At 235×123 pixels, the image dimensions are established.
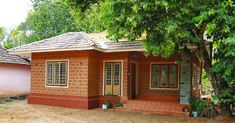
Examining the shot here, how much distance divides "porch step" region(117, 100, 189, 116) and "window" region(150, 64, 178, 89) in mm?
2033

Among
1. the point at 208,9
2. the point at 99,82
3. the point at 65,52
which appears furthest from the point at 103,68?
the point at 208,9

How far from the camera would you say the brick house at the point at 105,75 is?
13484 millimetres

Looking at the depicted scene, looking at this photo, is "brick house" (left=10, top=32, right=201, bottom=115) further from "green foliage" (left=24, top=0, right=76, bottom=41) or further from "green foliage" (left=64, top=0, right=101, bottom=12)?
"green foliage" (left=24, top=0, right=76, bottom=41)

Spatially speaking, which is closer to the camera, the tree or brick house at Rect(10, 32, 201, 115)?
the tree

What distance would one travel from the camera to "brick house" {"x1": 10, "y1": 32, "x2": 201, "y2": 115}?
1348 centimetres

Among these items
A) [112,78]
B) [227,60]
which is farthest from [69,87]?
[227,60]

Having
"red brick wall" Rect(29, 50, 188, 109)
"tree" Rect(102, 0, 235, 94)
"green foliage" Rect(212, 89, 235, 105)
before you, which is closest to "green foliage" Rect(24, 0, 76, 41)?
"red brick wall" Rect(29, 50, 188, 109)

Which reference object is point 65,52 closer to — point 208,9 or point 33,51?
point 33,51

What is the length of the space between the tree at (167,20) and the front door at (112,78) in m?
4.74


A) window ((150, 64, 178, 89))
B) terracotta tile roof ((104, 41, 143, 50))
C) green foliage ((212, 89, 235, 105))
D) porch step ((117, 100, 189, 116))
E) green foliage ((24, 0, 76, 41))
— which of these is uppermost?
green foliage ((24, 0, 76, 41))

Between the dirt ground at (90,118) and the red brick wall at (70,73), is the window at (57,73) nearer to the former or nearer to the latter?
the red brick wall at (70,73)

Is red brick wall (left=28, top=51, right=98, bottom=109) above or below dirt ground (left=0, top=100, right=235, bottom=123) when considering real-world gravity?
above

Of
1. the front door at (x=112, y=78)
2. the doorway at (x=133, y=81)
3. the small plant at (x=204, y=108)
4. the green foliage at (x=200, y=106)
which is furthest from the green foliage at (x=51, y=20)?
the small plant at (x=204, y=108)

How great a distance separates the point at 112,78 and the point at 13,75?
8281 millimetres
